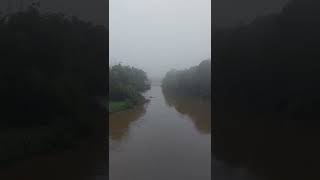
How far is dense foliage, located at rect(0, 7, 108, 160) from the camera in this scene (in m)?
3.54

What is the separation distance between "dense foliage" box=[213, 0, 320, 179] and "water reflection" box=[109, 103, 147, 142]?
12.2 feet

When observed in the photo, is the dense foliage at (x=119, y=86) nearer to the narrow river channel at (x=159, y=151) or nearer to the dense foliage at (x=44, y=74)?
the narrow river channel at (x=159, y=151)

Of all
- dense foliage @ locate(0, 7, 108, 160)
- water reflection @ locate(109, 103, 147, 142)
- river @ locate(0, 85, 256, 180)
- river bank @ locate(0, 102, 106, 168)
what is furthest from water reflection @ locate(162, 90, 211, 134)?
dense foliage @ locate(0, 7, 108, 160)

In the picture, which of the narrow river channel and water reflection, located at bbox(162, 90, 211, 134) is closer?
the narrow river channel

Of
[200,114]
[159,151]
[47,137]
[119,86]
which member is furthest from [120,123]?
[47,137]

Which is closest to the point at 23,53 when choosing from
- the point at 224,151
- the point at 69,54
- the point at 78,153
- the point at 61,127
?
the point at 69,54

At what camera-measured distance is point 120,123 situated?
9219mm

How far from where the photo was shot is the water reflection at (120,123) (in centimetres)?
716

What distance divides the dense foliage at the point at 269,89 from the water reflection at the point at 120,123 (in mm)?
3730

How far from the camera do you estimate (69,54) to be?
3576 millimetres

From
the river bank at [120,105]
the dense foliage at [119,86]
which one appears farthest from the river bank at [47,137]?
the dense foliage at [119,86]

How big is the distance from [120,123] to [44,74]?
566cm

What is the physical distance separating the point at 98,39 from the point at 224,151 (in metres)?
1.80

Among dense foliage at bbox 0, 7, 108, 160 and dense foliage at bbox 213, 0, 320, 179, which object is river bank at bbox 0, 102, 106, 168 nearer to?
dense foliage at bbox 0, 7, 108, 160
